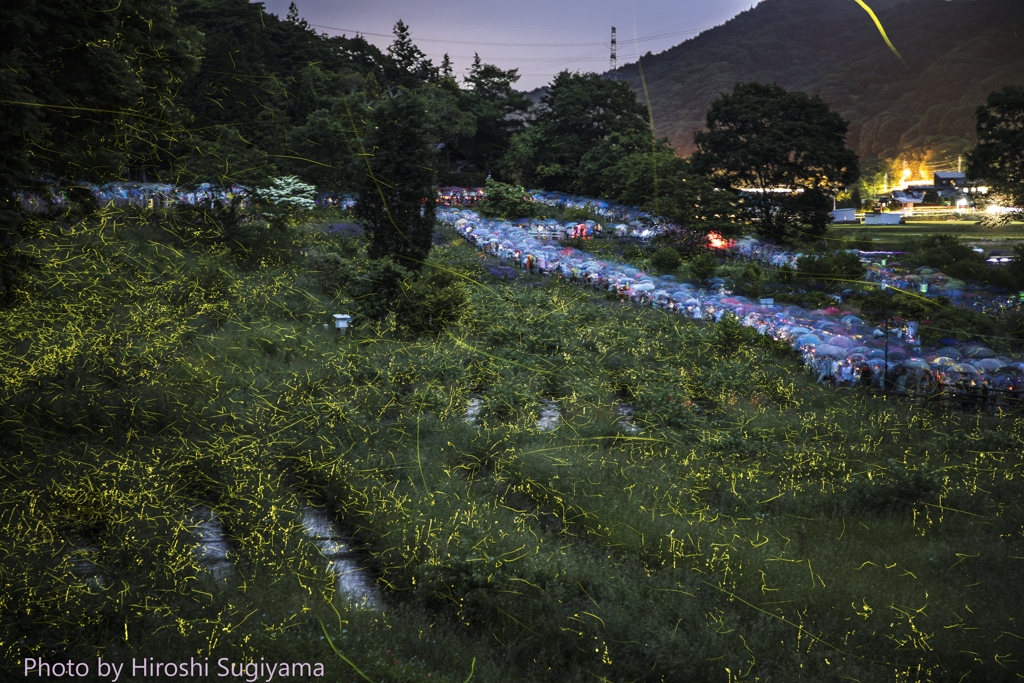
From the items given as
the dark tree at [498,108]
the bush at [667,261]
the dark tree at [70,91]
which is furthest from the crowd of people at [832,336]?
the dark tree at [498,108]

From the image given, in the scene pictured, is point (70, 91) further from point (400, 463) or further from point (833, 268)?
point (833, 268)

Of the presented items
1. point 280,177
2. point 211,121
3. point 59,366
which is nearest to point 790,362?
point 59,366

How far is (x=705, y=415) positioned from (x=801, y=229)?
14.4 meters

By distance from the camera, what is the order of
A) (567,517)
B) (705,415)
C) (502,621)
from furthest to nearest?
(705,415)
(567,517)
(502,621)

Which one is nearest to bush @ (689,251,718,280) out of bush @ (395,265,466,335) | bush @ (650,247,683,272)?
bush @ (650,247,683,272)

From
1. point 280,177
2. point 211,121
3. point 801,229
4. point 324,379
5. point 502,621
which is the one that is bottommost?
point 502,621

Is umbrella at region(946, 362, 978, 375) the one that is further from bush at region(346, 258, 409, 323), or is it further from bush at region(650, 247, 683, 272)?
bush at region(650, 247, 683, 272)

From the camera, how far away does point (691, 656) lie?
16.8 ft

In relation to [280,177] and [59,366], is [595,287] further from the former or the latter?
[59,366]

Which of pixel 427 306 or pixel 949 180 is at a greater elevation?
pixel 949 180

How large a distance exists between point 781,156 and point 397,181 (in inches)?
573

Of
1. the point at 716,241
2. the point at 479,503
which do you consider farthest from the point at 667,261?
the point at 479,503

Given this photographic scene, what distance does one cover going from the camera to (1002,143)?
1288 cm

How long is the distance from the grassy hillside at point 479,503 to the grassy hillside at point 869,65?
7307 mm
